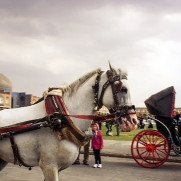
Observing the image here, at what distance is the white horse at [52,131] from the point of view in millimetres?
3307

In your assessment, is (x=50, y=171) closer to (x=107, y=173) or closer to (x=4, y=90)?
(x=107, y=173)

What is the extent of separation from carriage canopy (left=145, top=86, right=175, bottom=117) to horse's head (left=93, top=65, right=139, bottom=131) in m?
5.20

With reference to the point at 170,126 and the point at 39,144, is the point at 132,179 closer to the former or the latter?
the point at 170,126

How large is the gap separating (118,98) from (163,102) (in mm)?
5343

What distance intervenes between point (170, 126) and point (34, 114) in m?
5.78

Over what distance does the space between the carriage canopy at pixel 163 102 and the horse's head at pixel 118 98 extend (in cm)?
520

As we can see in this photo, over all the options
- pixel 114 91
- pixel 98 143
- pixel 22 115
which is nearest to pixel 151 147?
pixel 98 143

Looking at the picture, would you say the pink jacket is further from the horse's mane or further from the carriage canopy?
the horse's mane

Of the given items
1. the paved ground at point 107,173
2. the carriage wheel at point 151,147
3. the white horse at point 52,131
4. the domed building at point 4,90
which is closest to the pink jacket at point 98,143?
the paved ground at point 107,173

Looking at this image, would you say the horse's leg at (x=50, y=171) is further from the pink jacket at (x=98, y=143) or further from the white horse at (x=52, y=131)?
the pink jacket at (x=98, y=143)

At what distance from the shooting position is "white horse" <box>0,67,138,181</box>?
10.8 ft

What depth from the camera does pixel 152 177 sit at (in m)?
7.11

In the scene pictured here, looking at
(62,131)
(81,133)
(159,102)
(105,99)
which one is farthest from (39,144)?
(159,102)

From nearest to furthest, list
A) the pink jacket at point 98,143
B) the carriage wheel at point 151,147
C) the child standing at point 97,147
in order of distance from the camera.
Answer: the carriage wheel at point 151,147
the child standing at point 97,147
the pink jacket at point 98,143
